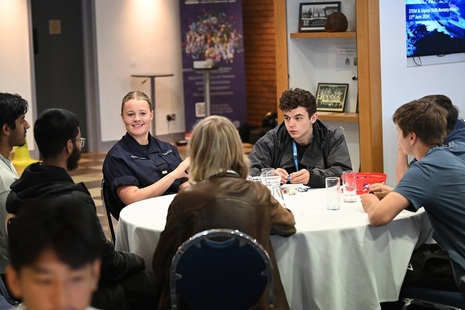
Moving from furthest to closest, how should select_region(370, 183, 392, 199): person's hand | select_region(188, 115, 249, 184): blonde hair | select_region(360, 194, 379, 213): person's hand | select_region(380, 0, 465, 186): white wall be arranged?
select_region(380, 0, 465, 186): white wall < select_region(370, 183, 392, 199): person's hand < select_region(360, 194, 379, 213): person's hand < select_region(188, 115, 249, 184): blonde hair

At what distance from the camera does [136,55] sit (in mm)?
12531

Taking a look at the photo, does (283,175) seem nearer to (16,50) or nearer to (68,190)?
(68,190)

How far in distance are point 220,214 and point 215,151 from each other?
0.90 ft

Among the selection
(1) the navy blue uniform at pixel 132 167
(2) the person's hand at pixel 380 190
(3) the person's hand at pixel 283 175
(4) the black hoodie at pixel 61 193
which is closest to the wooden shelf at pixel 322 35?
(3) the person's hand at pixel 283 175

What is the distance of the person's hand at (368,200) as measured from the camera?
4116 millimetres

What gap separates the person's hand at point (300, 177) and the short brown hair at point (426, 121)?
100 cm

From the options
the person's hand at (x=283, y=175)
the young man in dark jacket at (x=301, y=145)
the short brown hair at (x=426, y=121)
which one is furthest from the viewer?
the young man in dark jacket at (x=301, y=145)

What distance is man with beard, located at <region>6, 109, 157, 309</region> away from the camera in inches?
146

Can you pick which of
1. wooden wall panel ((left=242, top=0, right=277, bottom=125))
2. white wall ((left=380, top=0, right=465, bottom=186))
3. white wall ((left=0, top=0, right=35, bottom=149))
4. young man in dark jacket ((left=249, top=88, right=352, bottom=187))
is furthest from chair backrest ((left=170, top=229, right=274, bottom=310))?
wooden wall panel ((left=242, top=0, right=277, bottom=125))

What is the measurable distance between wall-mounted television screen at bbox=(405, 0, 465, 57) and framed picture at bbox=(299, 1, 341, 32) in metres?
0.60

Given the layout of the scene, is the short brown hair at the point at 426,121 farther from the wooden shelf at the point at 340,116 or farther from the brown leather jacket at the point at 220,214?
the wooden shelf at the point at 340,116

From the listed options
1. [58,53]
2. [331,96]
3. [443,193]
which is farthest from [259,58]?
[443,193]

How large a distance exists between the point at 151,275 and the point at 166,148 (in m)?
1.29

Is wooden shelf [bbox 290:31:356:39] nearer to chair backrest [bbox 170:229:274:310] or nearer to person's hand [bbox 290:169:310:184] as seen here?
person's hand [bbox 290:169:310:184]
